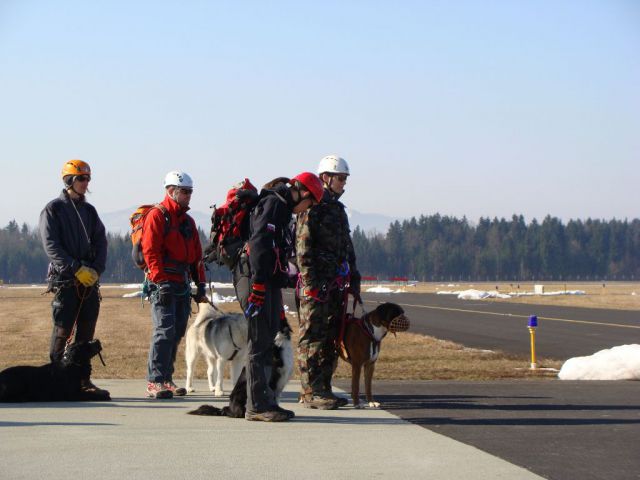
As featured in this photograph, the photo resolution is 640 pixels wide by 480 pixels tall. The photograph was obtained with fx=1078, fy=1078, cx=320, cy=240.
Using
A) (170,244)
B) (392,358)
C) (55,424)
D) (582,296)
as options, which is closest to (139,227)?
(170,244)

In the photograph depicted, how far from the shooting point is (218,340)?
37.1 feet

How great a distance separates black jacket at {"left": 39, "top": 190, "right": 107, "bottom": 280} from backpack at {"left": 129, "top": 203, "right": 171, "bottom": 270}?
1.06ft

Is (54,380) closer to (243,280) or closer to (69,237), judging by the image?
(69,237)

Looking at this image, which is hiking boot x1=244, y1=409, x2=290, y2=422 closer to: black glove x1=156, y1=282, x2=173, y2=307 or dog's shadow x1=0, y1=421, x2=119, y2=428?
dog's shadow x1=0, y1=421, x2=119, y2=428

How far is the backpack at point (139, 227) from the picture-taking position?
1106cm

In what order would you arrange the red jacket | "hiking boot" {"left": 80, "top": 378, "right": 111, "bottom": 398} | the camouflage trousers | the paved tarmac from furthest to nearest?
1. the red jacket
2. "hiking boot" {"left": 80, "top": 378, "right": 111, "bottom": 398}
3. the camouflage trousers
4. the paved tarmac

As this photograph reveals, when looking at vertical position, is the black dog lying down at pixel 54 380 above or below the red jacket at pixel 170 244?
below

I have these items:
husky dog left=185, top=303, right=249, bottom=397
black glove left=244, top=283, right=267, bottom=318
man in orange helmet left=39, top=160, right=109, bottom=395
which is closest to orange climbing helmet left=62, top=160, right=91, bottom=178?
man in orange helmet left=39, top=160, right=109, bottom=395

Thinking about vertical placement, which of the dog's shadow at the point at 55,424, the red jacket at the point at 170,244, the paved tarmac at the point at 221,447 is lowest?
the paved tarmac at the point at 221,447

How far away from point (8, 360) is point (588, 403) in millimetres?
10690

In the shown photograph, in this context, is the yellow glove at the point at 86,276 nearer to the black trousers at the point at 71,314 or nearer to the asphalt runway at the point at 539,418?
the black trousers at the point at 71,314

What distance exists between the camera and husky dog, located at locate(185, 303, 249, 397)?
1127 cm

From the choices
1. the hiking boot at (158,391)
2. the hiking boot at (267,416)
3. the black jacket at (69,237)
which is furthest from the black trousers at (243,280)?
the black jacket at (69,237)

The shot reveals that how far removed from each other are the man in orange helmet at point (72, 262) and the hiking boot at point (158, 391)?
1.58ft
